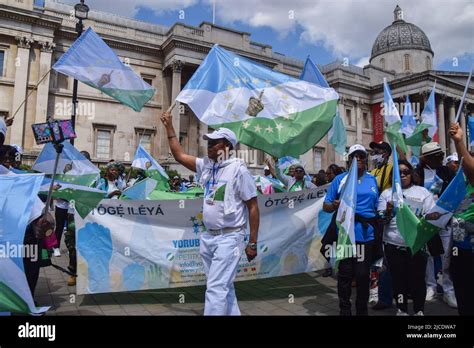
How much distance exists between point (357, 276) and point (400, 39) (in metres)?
51.9

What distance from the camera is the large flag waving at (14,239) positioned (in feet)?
11.1

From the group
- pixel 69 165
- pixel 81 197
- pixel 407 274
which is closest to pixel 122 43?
pixel 69 165

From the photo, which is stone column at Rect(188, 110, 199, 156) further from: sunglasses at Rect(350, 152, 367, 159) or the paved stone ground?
sunglasses at Rect(350, 152, 367, 159)

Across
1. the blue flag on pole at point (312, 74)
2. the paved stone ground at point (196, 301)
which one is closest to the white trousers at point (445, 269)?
the paved stone ground at point (196, 301)

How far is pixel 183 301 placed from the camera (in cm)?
532

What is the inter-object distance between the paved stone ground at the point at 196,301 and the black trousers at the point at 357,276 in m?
0.68

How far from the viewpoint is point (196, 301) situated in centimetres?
543

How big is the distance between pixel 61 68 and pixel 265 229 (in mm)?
4013

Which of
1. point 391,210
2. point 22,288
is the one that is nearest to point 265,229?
point 391,210

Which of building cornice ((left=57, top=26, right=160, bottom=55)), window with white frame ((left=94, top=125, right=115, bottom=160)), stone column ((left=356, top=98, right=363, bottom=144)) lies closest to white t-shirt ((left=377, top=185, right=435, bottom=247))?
window with white frame ((left=94, top=125, right=115, bottom=160))

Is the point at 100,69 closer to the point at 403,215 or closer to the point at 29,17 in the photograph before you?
the point at 403,215

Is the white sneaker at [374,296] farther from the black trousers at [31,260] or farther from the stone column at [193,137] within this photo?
the stone column at [193,137]
